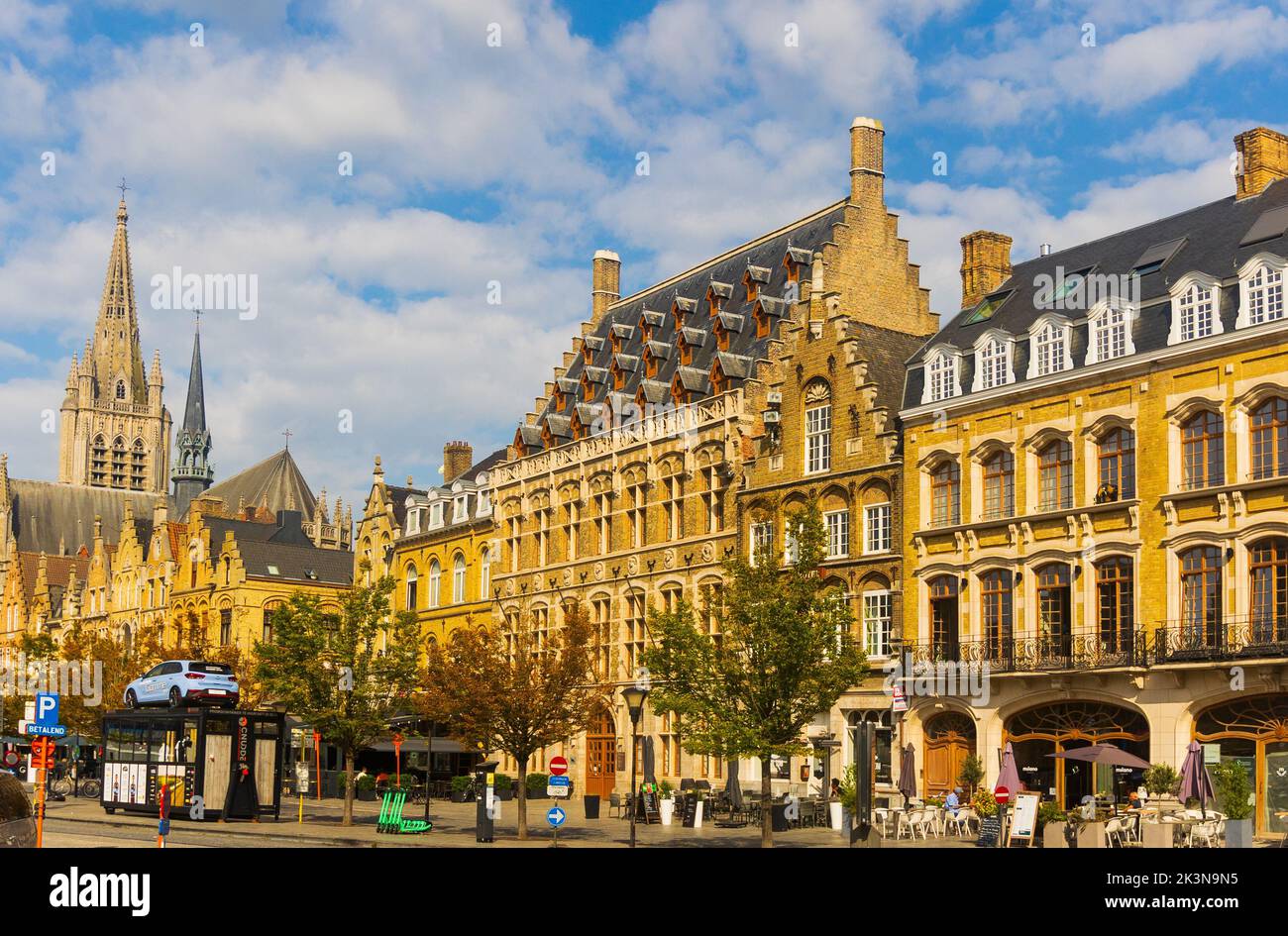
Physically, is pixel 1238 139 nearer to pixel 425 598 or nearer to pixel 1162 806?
pixel 1162 806

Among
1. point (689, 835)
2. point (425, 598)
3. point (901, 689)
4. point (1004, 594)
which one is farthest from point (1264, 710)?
point (425, 598)

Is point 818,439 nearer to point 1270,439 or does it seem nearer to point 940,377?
point 940,377

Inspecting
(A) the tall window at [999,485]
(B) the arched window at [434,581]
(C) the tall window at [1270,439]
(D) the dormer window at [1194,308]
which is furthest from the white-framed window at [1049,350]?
(B) the arched window at [434,581]

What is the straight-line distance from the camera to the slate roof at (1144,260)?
3869 cm

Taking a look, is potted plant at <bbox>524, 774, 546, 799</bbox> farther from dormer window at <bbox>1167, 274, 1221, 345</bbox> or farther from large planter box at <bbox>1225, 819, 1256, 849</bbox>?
large planter box at <bbox>1225, 819, 1256, 849</bbox>

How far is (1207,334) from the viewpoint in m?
37.1

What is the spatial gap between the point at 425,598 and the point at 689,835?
3387 centimetres

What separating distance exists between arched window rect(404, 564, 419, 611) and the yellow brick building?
1280 inches

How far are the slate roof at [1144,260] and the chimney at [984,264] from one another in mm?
601

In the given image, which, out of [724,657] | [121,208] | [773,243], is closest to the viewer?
[724,657]

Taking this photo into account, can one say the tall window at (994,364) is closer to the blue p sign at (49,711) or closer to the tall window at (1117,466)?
the tall window at (1117,466)

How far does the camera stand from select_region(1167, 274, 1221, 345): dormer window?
37375 millimetres

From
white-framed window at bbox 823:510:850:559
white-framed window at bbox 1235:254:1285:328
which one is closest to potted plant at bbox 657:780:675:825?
white-framed window at bbox 823:510:850:559

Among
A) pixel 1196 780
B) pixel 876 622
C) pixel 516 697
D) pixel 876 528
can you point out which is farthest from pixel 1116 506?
pixel 516 697
